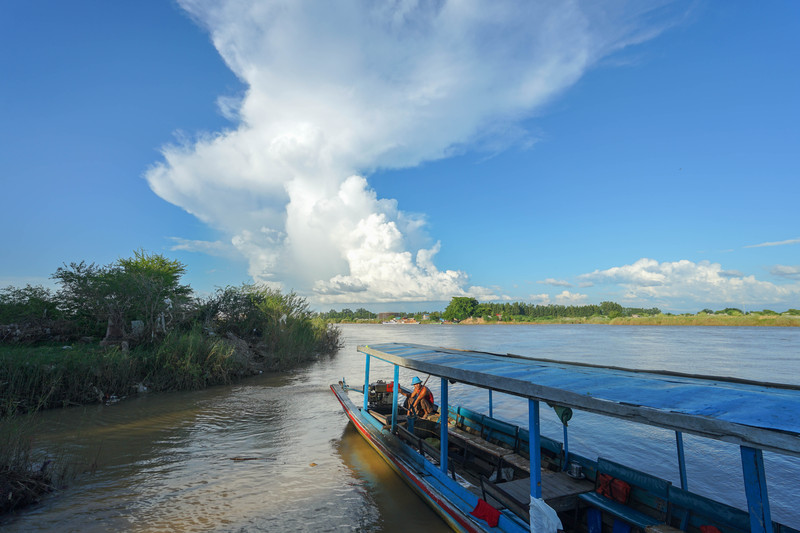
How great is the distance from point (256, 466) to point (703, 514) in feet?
24.4

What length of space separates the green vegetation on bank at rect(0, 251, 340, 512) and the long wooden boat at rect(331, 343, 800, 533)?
654cm

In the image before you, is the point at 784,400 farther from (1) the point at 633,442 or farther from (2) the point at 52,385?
(2) the point at 52,385

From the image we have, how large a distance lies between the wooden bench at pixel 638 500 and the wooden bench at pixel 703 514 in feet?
0.33

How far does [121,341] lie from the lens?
16.7 meters

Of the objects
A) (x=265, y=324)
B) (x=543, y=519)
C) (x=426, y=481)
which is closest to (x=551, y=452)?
(x=426, y=481)

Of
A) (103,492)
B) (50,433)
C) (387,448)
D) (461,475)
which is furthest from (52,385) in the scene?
(461,475)

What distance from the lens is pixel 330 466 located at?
809 centimetres

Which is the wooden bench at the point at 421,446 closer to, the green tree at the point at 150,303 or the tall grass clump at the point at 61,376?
the tall grass clump at the point at 61,376

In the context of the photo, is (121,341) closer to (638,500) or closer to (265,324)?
(265,324)

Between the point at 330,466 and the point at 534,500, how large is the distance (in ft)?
17.5

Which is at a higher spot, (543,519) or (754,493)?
(754,493)

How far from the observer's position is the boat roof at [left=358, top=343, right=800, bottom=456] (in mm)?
2498

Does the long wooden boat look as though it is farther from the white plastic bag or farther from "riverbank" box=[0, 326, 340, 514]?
"riverbank" box=[0, 326, 340, 514]

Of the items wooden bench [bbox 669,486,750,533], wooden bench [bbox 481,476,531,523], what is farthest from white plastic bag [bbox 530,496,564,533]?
wooden bench [bbox 669,486,750,533]
